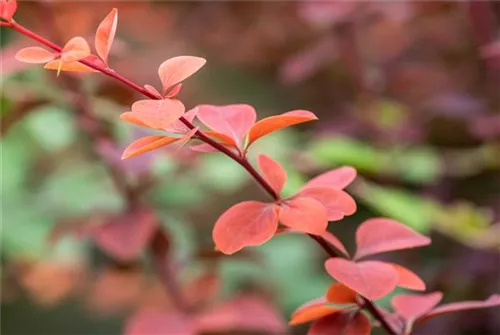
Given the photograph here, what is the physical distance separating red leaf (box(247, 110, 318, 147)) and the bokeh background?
282 mm

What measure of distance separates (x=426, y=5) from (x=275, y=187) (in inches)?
23.6

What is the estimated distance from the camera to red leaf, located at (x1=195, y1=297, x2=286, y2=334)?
2.06 feet

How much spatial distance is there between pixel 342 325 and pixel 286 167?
1.31 ft

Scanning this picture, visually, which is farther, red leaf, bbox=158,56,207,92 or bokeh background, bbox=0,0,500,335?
bokeh background, bbox=0,0,500,335

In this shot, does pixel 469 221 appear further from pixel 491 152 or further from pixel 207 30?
pixel 207 30

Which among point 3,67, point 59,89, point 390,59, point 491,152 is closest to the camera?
point 3,67

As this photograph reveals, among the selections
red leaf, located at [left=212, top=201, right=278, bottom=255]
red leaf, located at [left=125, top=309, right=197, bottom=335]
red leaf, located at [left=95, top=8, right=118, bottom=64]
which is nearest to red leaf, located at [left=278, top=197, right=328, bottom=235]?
red leaf, located at [left=212, top=201, right=278, bottom=255]

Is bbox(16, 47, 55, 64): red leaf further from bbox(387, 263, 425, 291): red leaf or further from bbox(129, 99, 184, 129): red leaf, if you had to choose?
bbox(387, 263, 425, 291): red leaf

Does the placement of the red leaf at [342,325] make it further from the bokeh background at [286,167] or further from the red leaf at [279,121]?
the bokeh background at [286,167]

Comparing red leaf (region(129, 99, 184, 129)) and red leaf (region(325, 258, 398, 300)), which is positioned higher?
red leaf (region(129, 99, 184, 129))

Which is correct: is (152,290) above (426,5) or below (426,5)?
below

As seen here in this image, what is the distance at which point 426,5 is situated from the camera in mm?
873

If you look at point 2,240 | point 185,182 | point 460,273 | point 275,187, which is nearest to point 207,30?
point 185,182

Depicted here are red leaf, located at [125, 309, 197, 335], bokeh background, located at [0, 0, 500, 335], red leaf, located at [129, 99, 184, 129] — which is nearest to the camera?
red leaf, located at [129, 99, 184, 129]
